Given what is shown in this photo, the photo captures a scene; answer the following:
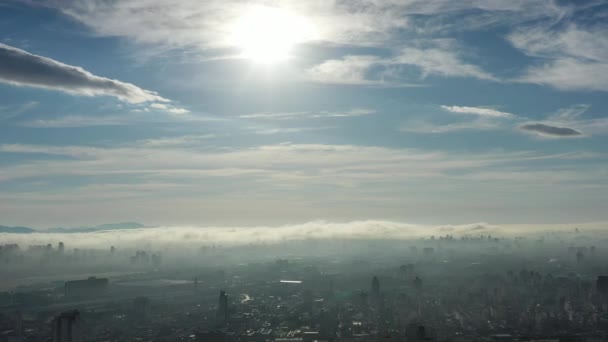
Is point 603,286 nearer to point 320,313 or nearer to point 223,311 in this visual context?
point 320,313

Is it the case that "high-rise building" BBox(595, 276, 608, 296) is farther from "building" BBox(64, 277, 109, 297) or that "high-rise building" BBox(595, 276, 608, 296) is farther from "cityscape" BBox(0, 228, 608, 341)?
"building" BBox(64, 277, 109, 297)

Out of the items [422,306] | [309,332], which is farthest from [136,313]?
[422,306]

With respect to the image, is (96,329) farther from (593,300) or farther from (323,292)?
(593,300)

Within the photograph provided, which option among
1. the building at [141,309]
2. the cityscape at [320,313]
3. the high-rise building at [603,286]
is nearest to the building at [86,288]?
the cityscape at [320,313]

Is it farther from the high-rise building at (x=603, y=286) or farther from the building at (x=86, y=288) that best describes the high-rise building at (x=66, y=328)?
the high-rise building at (x=603, y=286)

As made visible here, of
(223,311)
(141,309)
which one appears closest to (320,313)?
(223,311)

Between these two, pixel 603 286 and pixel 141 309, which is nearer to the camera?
pixel 141 309

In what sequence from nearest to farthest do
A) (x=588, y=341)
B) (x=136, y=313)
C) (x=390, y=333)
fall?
(x=588, y=341) < (x=390, y=333) < (x=136, y=313)

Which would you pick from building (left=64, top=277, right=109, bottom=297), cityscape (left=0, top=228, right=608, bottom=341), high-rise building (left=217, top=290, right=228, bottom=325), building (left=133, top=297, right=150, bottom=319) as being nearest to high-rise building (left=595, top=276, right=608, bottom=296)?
cityscape (left=0, top=228, right=608, bottom=341)
